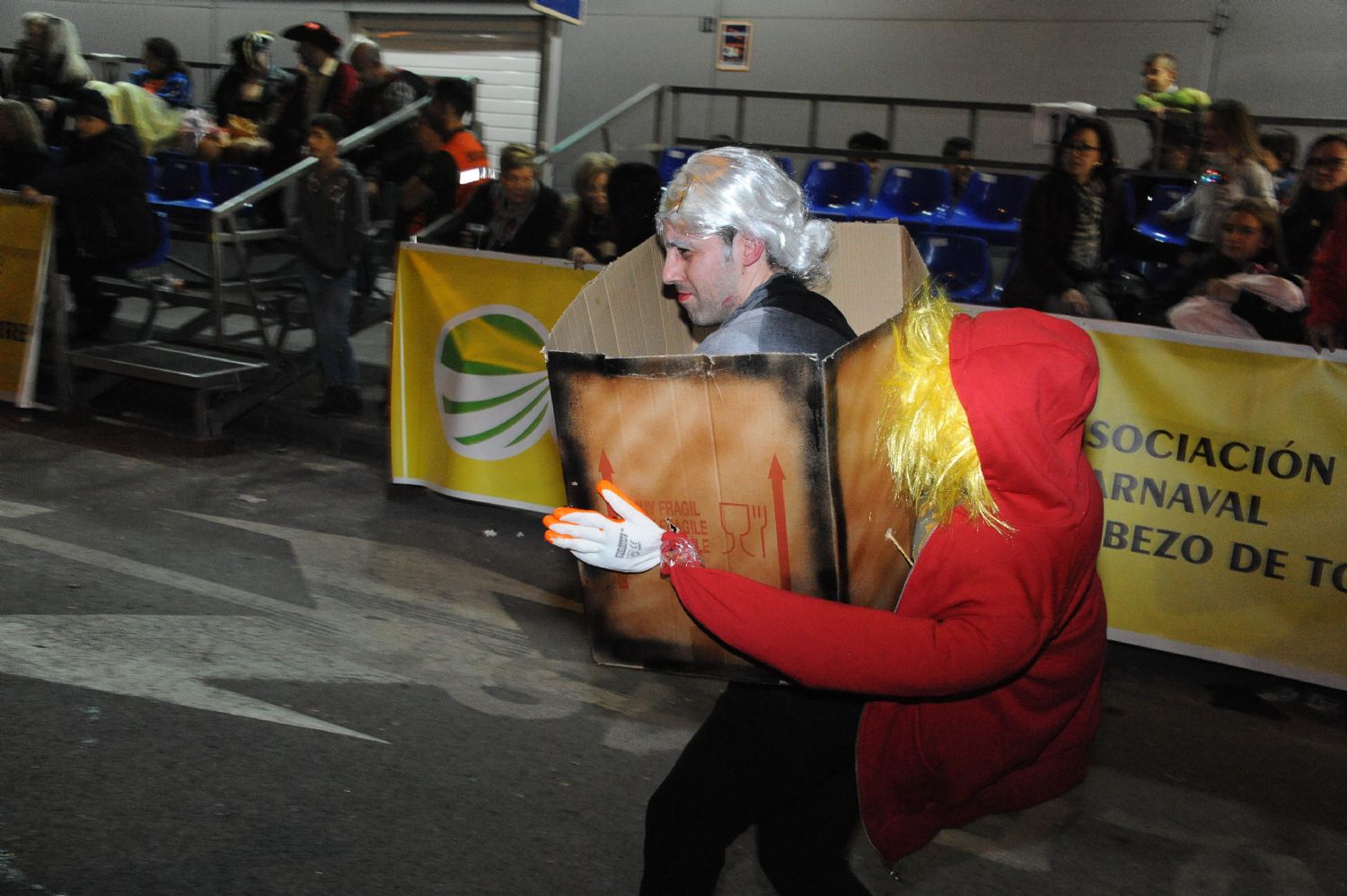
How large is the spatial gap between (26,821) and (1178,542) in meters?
4.46

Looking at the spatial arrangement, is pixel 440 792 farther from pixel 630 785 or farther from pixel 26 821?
pixel 26 821

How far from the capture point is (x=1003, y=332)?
183 centimetres

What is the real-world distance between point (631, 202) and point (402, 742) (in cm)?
430

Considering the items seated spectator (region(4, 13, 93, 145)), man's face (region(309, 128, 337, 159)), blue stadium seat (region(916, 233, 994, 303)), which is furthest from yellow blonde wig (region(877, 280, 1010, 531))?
seated spectator (region(4, 13, 93, 145))

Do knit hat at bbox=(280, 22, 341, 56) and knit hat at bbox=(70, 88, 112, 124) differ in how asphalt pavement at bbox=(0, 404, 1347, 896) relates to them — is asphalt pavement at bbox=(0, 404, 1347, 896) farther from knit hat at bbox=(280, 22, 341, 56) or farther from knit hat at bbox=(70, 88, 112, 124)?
knit hat at bbox=(280, 22, 341, 56)

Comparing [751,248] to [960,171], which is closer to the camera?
[751,248]

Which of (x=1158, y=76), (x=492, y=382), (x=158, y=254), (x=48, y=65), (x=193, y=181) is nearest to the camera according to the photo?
(x=492, y=382)

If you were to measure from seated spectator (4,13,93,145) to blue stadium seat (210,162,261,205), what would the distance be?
1.59m

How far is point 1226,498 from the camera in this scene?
512 cm

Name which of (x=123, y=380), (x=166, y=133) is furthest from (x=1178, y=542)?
(x=166, y=133)

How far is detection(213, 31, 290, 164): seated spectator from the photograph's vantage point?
12.9m

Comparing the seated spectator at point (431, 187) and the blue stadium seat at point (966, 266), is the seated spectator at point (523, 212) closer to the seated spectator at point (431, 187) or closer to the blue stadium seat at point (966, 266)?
the seated spectator at point (431, 187)

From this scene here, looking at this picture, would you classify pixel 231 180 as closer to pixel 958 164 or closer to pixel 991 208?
pixel 958 164

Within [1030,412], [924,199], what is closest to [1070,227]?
[924,199]
